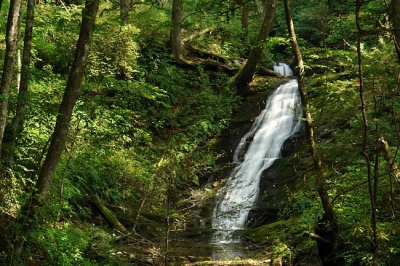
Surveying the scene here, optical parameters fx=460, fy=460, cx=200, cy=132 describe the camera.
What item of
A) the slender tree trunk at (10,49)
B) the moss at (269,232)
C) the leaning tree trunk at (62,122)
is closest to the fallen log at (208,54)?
the moss at (269,232)

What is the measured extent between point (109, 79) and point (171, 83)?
4.76 metres

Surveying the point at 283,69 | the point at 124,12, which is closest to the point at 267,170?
the point at 124,12

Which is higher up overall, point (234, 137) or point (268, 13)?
point (268, 13)

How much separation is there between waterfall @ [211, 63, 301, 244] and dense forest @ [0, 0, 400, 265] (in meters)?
0.18

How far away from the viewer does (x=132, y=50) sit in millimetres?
13562

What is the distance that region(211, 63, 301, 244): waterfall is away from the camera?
1070cm

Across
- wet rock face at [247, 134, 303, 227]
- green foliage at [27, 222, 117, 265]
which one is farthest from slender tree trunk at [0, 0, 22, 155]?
wet rock face at [247, 134, 303, 227]

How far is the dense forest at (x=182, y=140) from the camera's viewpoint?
5.18 m

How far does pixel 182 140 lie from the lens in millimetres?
13391

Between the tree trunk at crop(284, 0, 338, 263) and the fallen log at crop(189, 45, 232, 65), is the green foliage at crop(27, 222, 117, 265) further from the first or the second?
the fallen log at crop(189, 45, 232, 65)

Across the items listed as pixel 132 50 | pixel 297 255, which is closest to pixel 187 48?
pixel 132 50

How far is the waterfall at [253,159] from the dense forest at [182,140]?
178mm

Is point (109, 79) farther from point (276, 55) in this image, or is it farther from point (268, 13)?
point (276, 55)

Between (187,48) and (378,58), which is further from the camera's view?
(187,48)
